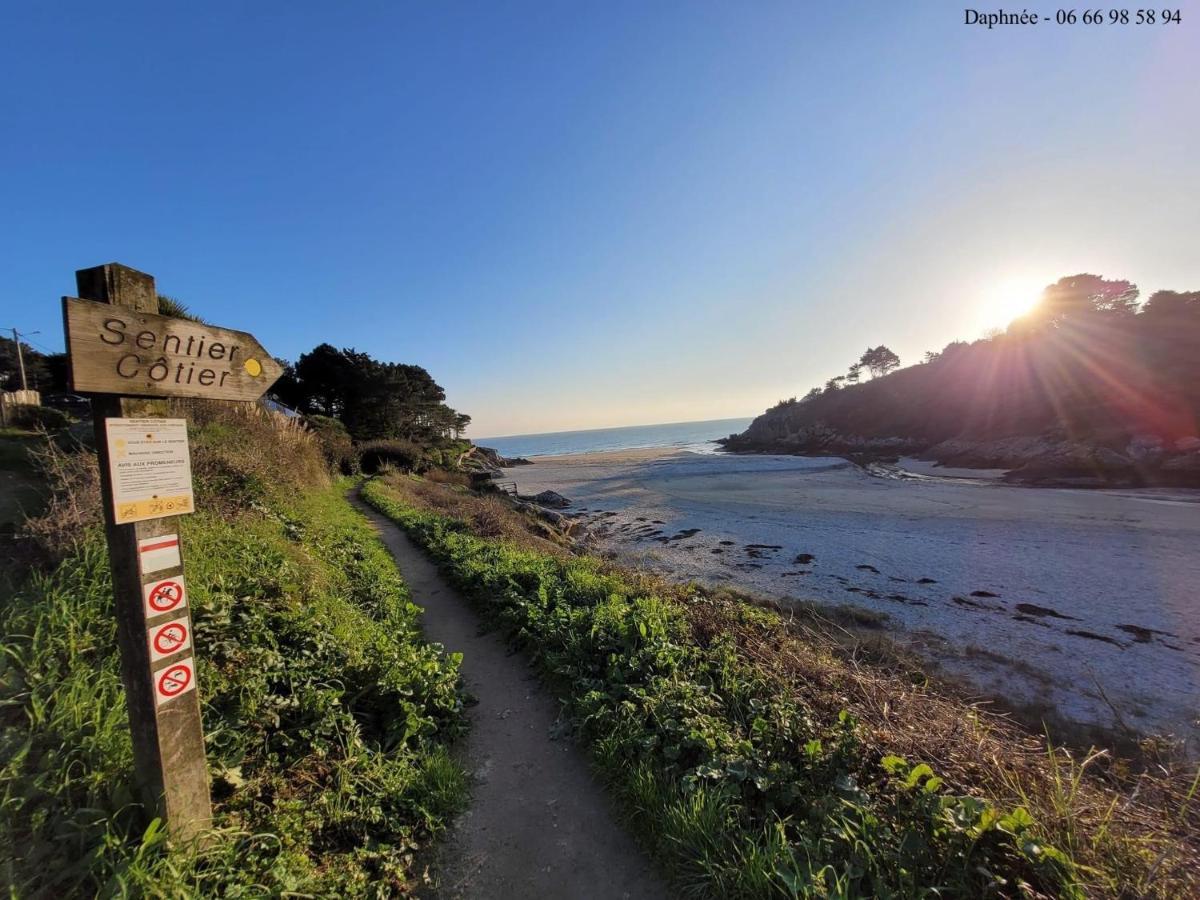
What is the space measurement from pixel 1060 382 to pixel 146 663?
201 ft

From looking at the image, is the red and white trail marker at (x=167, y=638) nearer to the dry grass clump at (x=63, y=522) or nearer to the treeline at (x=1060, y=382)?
the dry grass clump at (x=63, y=522)

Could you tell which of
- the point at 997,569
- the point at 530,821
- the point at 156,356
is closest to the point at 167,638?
the point at 156,356

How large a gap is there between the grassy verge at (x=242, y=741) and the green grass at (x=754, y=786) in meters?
1.36

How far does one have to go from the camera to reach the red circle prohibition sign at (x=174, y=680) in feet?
6.69

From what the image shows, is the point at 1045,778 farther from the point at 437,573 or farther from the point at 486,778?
the point at 437,573

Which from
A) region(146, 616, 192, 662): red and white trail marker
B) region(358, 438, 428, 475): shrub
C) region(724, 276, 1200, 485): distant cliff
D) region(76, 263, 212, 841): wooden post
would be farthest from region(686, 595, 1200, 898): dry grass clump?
region(724, 276, 1200, 485): distant cliff

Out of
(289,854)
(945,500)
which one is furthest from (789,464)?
(289,854)

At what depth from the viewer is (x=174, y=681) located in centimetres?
208

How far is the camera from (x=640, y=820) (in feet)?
9.87

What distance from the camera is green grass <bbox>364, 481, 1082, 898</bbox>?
2.20 meters

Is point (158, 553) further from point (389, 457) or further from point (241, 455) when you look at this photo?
point (389, 457)

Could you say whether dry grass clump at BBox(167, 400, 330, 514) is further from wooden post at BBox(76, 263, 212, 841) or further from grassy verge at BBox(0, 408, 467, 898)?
wooden post at BBox(76, 263, 212, 841)

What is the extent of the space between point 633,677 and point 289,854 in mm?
2808

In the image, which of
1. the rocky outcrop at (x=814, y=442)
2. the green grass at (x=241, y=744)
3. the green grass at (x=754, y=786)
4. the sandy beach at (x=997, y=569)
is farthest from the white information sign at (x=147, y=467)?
the rocky outcrop at (x=814, y=442)
